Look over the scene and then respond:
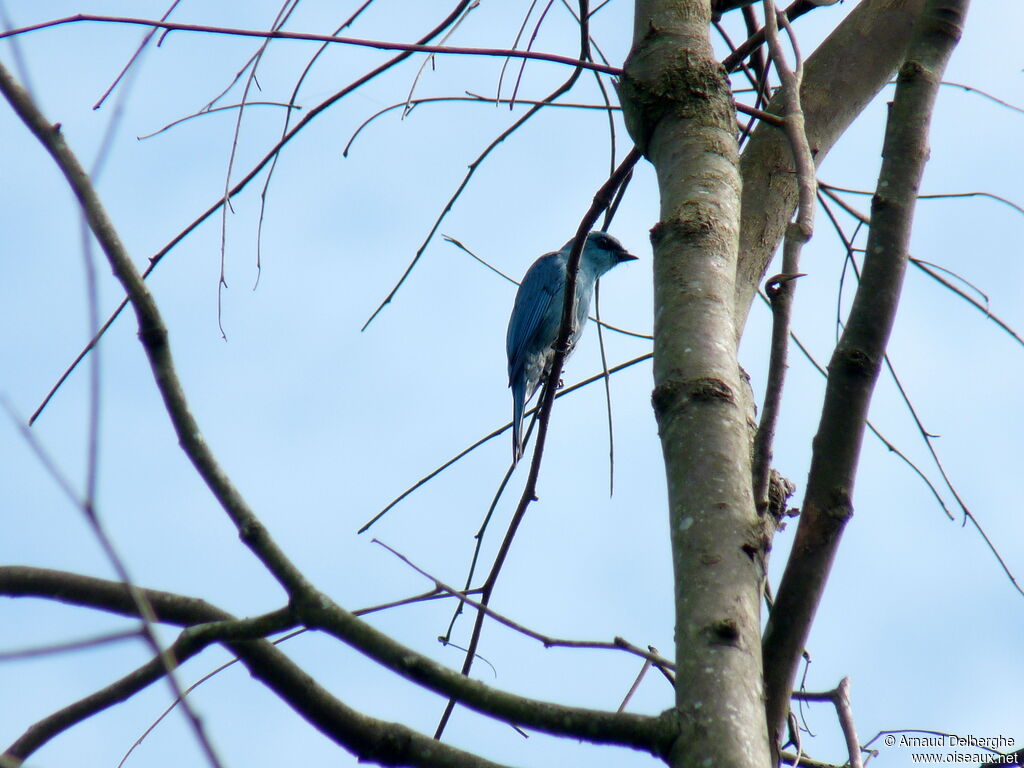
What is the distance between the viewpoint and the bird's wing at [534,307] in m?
8.91

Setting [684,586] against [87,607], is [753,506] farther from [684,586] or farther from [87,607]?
[87,607]

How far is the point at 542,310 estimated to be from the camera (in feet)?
29.6

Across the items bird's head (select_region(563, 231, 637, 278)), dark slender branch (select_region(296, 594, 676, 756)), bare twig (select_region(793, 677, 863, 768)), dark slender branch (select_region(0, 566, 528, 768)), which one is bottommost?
dark slender branch (select_region(0, 566, 528, 768))

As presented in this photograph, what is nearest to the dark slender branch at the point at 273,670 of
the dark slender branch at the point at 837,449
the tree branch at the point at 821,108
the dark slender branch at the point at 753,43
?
the dark slender branch at the point at 837,449

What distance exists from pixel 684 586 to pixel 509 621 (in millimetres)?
280

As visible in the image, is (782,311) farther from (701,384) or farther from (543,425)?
(543,425)

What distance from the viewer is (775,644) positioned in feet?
5.72

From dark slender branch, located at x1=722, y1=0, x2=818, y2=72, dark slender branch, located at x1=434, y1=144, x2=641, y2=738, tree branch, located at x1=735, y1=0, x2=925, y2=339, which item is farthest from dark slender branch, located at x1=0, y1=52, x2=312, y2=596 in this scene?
dark slender branch, located at x1=722, y1=0, x2=818, y2=72

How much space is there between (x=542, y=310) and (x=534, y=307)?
0.13 m

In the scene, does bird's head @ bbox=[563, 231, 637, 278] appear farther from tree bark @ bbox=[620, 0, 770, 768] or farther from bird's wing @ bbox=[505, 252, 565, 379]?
tree bark @ bbox=[620, 0, 770, 768]

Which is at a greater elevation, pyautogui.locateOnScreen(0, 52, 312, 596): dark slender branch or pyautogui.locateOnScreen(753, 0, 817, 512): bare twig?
pyautogui.locateOnScreen(753, 0, 817, 512): bare twig

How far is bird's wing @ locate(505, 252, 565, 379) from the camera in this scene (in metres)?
8.91

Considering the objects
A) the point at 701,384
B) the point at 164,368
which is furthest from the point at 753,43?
the point at 164,368

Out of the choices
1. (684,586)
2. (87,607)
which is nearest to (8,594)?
(87,607)
